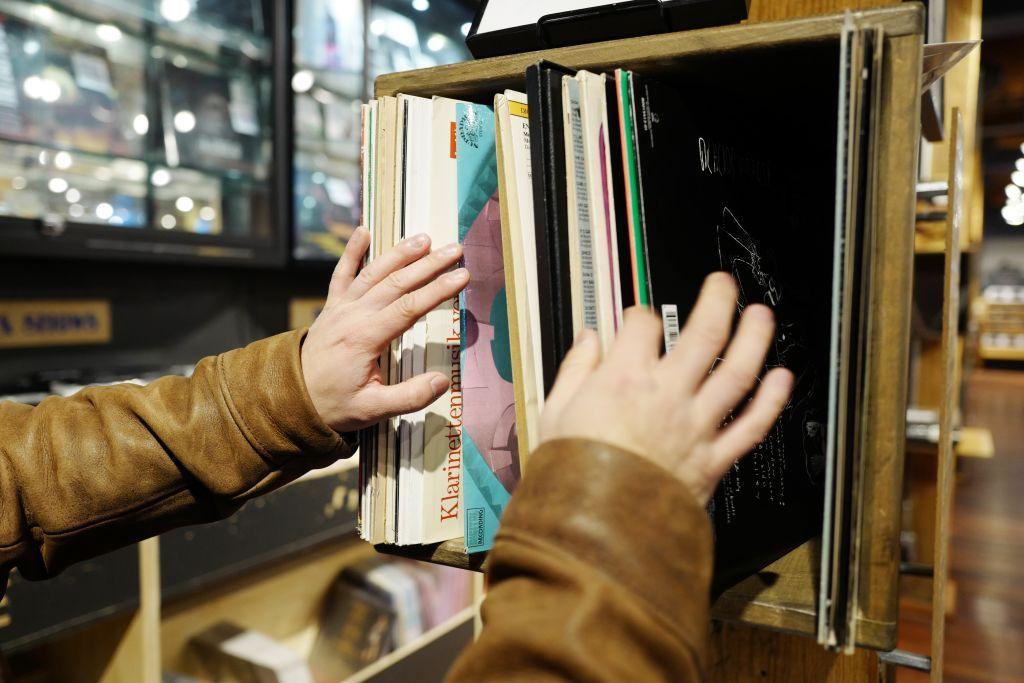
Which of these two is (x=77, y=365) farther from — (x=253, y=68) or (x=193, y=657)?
(x=253, y=68)

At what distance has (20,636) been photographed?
1.29 meters

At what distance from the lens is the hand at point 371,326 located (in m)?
0.65

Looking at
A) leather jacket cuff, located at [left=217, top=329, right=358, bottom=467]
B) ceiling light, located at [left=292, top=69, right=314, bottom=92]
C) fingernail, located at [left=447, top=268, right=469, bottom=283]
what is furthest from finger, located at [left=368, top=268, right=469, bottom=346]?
ceiling light, located at [left=292, top=69, right=314, bottom=92]

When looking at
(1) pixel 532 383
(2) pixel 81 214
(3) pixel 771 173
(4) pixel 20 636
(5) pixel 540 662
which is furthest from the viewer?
(2) pixel 81 214

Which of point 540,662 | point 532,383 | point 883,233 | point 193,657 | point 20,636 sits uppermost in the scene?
point 883,233

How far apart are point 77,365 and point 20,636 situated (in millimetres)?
804

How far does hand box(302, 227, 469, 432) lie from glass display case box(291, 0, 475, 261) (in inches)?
64.4

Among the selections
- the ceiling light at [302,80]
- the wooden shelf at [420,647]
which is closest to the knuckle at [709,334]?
the wooden shelf at [420,647]

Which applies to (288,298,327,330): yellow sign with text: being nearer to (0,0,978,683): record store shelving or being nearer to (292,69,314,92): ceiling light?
(0,0,978,683): record store shelving

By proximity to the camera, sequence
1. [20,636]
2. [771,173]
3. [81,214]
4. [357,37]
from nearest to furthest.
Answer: [771,173] → [20,636] → [81,214] → [357,37]

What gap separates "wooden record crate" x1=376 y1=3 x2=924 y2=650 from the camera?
1.63 feet

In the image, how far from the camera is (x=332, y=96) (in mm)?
2389

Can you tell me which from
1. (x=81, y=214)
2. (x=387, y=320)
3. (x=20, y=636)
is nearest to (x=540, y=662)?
(x=387, y=320)

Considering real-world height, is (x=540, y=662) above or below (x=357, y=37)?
below
